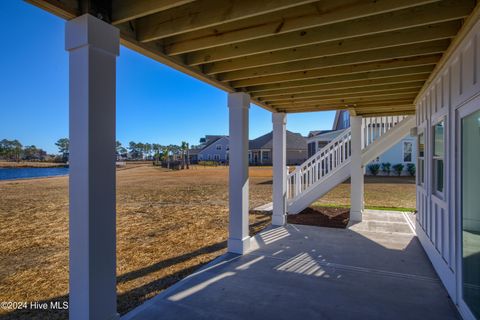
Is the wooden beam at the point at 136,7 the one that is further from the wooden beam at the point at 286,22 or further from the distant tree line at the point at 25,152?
Result: the distant tree line at the point at 25,152

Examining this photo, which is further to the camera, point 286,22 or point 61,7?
point 286,22

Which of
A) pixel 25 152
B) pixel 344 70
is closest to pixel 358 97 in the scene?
pixel 344 70

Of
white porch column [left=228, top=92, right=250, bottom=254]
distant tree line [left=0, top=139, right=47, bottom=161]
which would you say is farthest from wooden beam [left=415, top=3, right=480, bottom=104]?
distant tree line [left=0, top=139, right=47, bottom=161]

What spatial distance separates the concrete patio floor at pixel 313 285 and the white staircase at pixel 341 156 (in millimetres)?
2410

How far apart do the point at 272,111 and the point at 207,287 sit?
4.15 m

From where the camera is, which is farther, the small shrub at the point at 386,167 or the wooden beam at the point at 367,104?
the small shrub at the point at 386,167

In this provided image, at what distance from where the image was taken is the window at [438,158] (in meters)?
3.50

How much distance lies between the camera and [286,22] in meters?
2.42

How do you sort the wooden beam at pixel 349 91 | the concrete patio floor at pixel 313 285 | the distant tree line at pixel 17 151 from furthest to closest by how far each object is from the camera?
the distant tree line at pixel 17 151
the wooden beam at pixel 349 91
the concrete patio floor at pixel 313 285

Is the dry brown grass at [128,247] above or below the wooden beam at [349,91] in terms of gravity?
below

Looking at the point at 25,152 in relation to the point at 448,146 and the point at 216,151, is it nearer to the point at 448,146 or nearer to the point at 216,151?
the point at 216,151

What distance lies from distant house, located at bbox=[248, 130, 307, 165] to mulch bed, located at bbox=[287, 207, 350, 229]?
85.7ft

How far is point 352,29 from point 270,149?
34099 millimetres

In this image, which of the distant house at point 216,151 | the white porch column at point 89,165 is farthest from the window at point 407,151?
the distant house at point 216,151
